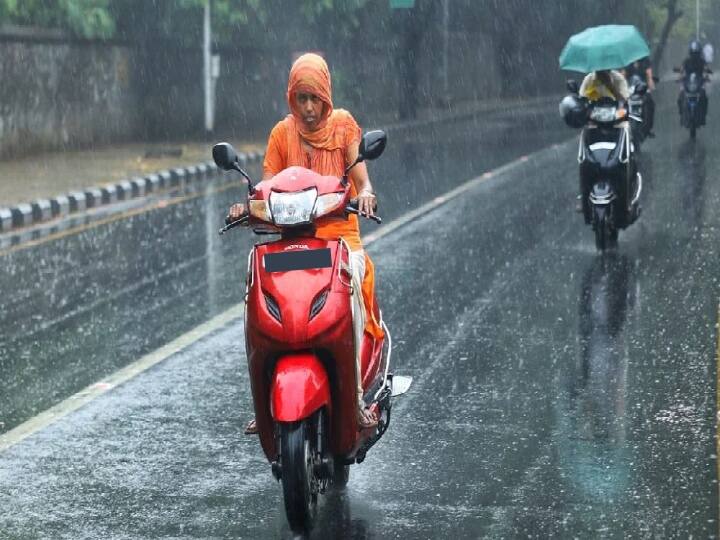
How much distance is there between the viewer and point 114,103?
80.8ft

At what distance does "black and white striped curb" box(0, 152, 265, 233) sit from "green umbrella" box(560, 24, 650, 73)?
18.8 feet

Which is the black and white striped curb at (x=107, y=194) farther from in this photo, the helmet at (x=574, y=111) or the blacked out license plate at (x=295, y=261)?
the blacked out license plate at (x=295, y=261)

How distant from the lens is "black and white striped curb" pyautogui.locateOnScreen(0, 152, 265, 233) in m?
15.7

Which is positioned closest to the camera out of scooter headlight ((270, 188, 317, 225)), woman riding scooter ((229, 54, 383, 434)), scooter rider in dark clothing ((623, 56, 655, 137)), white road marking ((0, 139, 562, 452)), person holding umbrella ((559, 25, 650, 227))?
scooter headlight ((270, 188, 317, 225))

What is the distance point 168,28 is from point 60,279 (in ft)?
46.3

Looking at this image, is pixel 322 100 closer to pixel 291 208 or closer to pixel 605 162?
pixel 291 208

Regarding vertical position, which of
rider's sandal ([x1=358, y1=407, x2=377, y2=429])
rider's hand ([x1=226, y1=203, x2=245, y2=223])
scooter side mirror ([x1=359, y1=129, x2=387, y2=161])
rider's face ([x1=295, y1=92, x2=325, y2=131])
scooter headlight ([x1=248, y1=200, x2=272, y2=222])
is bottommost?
→ rider's sandal ([x1=358, y1=407, x2=377, y2=429])

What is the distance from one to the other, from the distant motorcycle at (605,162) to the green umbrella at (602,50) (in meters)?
0.55

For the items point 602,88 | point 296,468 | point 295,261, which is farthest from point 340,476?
point 602,88

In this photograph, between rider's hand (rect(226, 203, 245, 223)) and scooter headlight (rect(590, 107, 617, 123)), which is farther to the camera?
scooter headlight (rect(590, 107, 617, 123))

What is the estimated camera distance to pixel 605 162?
1293cm

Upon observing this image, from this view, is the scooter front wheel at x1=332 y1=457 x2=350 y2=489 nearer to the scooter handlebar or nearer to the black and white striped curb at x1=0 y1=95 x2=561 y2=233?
the scooter handlebar

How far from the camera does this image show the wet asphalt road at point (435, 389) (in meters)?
6.17

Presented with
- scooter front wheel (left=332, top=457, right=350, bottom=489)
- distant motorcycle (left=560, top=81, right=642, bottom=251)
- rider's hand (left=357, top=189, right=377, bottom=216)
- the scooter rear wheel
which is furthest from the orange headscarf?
distant motorcycle (left=560, top=81, right=642, bottom=251)
